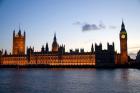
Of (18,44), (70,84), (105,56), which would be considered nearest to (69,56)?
(105,56)

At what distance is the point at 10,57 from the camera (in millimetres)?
106562

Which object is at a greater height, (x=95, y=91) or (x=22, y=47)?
(x=22, y=47)

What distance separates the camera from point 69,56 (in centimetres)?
9931

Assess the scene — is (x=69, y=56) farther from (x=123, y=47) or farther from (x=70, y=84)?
(x=70, y=84)

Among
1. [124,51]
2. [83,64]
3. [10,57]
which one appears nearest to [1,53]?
[10,57]

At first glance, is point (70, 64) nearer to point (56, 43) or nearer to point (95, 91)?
point (56, 43)

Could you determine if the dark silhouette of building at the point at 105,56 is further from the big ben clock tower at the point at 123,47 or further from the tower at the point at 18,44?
the tower at the point at 18,44

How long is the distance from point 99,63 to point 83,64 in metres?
5.72

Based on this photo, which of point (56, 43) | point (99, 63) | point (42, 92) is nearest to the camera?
point (42, 92)

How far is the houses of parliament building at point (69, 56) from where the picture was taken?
3720 inches

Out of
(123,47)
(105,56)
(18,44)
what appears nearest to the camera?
(105,56)

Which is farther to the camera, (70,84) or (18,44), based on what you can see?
(18,44)

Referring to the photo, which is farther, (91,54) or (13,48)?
(13,48)

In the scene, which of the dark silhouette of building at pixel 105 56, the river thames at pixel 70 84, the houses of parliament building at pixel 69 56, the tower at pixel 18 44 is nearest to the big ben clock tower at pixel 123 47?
the houses of parliament building at pixel 69 56
